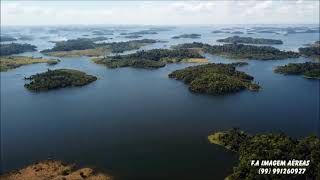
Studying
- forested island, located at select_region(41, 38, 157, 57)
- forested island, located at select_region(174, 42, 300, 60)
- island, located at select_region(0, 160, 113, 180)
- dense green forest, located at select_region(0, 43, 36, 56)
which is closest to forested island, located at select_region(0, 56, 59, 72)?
forested island, located at select_region(41, 38, 157, 57)

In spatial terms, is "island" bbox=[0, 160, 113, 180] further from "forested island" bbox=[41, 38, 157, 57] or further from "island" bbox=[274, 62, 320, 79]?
"forested island" bbox=[41, 38, 157, 57]

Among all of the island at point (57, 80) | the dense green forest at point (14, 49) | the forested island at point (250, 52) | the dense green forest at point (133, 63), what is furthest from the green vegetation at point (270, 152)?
the dense green forest at point (14, 49)

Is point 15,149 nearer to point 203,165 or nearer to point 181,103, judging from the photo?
point 203,165

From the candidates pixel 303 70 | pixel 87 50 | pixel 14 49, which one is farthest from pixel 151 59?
pixel 14 49

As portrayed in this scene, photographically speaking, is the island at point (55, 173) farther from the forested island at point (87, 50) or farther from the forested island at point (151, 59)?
the forested island at point (87, 50)

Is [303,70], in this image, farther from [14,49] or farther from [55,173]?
[14,49]

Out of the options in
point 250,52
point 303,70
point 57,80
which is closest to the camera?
point 57,80

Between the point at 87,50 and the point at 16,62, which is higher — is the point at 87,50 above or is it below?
above
